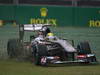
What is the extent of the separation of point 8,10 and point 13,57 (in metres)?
12.4

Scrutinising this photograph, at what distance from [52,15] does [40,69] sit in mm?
14318

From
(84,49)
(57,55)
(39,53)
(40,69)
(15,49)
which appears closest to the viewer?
(40,69)

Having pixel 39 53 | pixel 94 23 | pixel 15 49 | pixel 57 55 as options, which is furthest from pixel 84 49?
pixel 94 23

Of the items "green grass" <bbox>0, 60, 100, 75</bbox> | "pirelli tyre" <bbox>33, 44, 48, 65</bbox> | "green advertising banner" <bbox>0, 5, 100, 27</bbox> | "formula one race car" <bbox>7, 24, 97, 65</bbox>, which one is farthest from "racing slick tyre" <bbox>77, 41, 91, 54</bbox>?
"green advertising banner" <bbox>0, 5, 100, 27</bbox>

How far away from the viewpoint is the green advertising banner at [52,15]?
966 inches

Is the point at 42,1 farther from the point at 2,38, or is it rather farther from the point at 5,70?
the point at 5,70

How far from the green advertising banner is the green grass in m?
12.9

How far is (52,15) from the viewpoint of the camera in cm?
2480

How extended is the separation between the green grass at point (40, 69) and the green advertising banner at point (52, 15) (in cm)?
1285

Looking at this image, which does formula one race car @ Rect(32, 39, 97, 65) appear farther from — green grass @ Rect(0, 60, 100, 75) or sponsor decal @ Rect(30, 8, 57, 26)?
sponsor decal @ Rect(30, 8, 57, 26)

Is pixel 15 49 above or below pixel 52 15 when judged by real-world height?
below

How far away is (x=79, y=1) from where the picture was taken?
2666 cm

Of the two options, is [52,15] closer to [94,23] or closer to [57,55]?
[94,23]

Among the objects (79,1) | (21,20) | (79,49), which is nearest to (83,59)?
→ (79,49)
